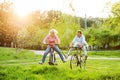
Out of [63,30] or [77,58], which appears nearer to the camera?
[77,58]

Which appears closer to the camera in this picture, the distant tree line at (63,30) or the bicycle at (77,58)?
the bicycle at (77,58)

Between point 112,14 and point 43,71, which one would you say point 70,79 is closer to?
point 43,71

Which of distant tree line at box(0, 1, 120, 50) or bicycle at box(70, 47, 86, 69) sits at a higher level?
distant tree line at box(0, 1, 120, 50)

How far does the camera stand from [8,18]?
33188mm

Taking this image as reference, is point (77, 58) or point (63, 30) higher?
point (63, 30)

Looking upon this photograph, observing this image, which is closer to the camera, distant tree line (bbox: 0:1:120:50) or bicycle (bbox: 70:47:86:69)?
bicycle (bbox: 70:47:86:69)

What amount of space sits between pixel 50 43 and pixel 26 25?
2849 cm

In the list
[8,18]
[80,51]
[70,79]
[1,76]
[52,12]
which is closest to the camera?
[70,79]

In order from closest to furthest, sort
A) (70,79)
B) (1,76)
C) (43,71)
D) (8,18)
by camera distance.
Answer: (70,79), (1,76), (43,71), (8,18)

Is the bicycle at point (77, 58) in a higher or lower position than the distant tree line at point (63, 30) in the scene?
lower

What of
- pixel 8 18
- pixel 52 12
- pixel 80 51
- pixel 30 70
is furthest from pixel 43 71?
pixel 52 12

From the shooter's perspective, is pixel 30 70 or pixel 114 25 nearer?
pixel 30 70

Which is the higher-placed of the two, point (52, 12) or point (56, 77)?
point (52, 12)

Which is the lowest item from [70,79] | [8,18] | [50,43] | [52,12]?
[70,79]
